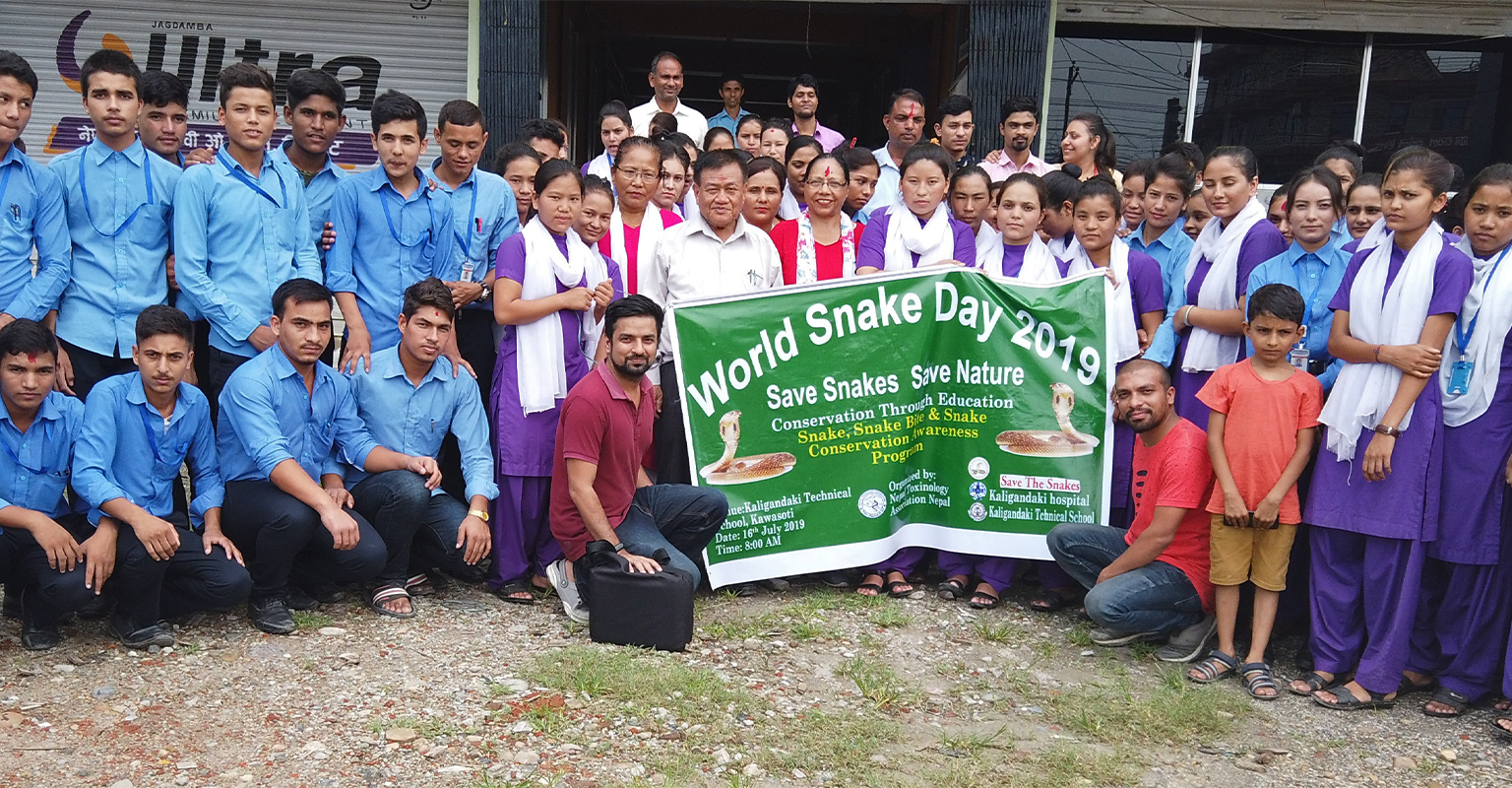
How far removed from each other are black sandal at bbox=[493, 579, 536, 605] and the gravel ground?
190 millimetres

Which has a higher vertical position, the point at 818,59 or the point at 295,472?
the point at 818,59

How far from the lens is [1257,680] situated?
167 inches

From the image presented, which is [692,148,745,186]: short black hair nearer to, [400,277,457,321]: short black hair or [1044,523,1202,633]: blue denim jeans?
[400,277,457,321]: short black hair

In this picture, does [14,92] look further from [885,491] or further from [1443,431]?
[1443,431]

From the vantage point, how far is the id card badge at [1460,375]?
4086 mm

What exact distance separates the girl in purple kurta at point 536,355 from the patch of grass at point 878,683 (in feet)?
4.68

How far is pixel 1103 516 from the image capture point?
502cm

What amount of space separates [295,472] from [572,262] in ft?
4.56

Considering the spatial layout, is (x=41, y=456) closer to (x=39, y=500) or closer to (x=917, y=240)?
(x=39, y=500)

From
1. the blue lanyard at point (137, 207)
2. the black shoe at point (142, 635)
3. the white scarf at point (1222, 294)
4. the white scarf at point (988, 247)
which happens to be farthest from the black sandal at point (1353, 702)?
the blue lanyard at point (137, 207)

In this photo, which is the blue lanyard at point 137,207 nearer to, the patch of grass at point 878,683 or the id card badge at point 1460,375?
the patch of grass at point 878,683

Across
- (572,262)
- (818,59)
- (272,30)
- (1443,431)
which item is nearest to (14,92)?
(572,262)

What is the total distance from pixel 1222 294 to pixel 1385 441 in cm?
102

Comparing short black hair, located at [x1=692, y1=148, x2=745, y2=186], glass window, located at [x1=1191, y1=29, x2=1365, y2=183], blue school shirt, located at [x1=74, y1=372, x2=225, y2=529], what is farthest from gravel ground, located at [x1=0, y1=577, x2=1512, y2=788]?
glass window, located at [x1=1191, y1=29, x2=1365, y2=183]
